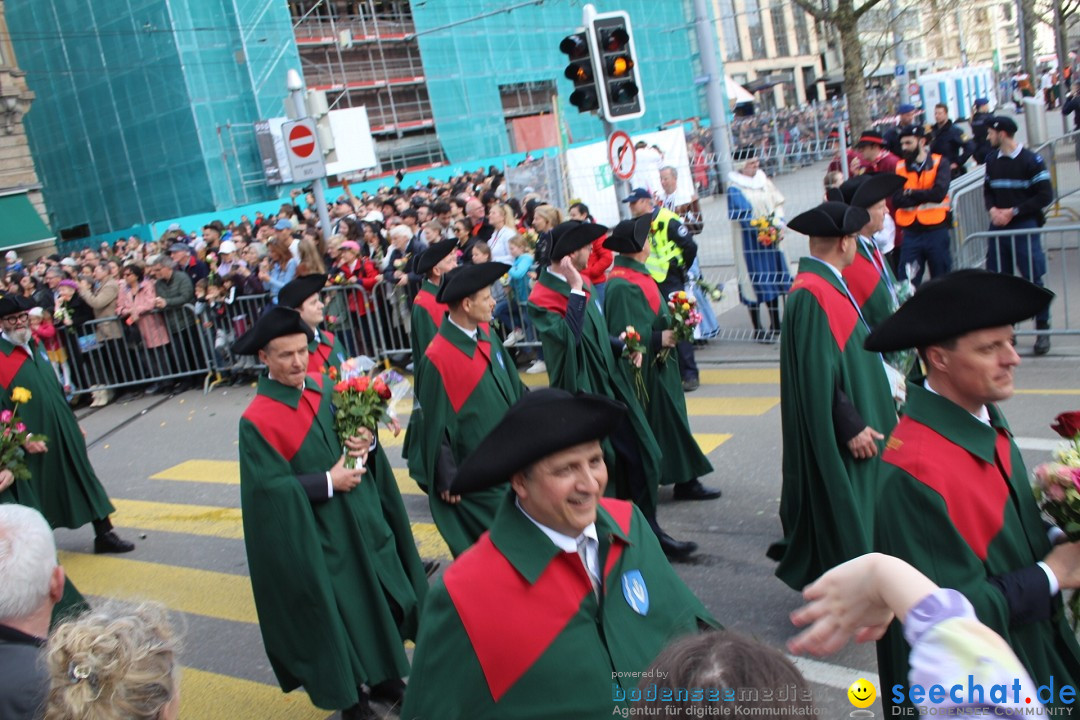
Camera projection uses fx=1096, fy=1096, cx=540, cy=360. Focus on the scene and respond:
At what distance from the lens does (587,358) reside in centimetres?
711

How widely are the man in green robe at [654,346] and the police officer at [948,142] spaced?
27.3 ft

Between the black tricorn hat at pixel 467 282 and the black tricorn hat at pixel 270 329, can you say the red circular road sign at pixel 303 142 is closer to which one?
the black tricorn hat at pixel 467 282

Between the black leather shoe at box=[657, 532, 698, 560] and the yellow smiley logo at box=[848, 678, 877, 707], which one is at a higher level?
the yellow smiley logo at box=[848, 678, 877, 707]

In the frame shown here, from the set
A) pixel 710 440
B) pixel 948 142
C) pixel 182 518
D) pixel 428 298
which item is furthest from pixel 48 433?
pixel 948 142

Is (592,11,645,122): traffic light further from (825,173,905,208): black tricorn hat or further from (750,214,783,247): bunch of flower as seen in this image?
(825,173,905,208): black tricorn hat

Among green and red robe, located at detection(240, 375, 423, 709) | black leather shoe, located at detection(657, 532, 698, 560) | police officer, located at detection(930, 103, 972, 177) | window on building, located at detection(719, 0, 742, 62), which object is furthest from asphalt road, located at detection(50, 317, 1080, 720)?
window on building, located at detection(719, 0, 742, 62)

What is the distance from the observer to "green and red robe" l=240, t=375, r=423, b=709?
16.9ft

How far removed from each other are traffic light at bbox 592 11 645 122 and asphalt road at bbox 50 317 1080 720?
301 centimetres

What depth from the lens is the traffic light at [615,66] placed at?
12.5m

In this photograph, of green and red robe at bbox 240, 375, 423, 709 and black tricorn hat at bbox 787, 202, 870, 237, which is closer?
green and red robe at bbox 240, 375, 423, 709

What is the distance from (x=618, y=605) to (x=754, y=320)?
33.2ft

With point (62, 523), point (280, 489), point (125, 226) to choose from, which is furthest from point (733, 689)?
point (125, 226)

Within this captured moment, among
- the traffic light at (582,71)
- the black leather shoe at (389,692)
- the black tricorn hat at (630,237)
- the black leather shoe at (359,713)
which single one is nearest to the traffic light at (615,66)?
the traffic light at (582,71)

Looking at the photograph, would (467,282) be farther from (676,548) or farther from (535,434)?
(535,434)
